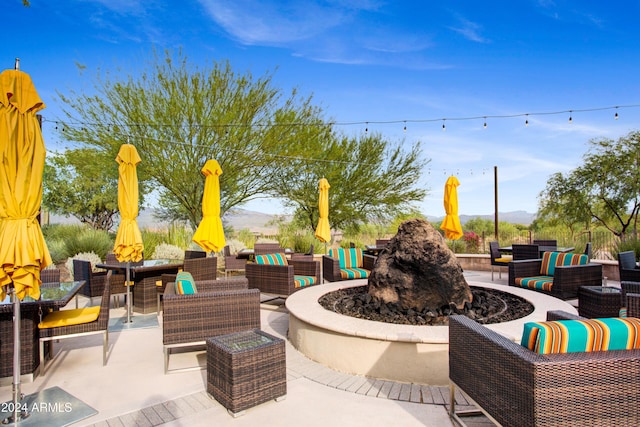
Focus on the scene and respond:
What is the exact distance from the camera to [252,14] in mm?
10578

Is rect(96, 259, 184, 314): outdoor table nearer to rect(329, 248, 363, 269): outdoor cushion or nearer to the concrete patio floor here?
the concrete patio floor

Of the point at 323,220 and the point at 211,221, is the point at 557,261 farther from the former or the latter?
the point at 211,221

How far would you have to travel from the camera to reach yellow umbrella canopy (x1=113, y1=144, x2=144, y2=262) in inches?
212

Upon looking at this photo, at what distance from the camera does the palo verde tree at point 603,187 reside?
1620 centimetres

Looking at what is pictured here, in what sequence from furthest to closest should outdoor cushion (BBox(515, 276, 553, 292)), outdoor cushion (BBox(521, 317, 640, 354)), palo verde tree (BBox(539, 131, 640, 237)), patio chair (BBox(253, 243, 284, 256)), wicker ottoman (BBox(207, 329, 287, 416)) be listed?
palo verde tree (BBox(539, 131, 640, 237))
patio chair (BBox(253, 243, 284, 256))
outdoor cushion (BBox(515, 276, 553, 292))
wicker ottoman (BBox(207, 329, 287, 416))
outdoor cushion (BBox(521, 317, 640, 354))

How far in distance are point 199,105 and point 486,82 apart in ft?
31.5

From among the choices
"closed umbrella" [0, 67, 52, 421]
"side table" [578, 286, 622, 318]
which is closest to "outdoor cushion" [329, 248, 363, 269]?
"side table" [578, 286, 622, 318]

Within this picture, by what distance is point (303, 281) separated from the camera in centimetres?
662

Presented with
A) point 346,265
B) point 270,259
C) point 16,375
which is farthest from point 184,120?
point 16,375

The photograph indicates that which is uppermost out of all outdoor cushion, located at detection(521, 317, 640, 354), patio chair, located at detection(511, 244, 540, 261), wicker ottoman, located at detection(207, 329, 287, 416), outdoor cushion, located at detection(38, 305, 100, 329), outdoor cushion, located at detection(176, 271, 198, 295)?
outdoor cushion, located at detection(521, 317, 640, 354)

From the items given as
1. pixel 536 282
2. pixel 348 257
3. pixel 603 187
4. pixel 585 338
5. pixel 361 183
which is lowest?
pixel 536 282

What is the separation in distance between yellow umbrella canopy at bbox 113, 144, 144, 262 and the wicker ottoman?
9.23 feet

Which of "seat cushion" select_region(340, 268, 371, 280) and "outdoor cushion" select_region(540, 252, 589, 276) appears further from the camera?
"seat cushion" select_region(340, 268, 371, 280)

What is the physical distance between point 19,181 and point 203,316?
1927 millimetres
